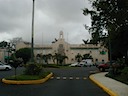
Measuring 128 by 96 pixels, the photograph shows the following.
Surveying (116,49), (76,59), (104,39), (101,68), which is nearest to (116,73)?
(104,39)

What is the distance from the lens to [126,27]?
30.4m

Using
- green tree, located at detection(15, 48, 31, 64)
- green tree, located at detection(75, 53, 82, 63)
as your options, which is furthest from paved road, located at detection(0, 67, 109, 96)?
green tree, located at detection(75, 53, 82, 63)

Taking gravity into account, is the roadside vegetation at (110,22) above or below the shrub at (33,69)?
above

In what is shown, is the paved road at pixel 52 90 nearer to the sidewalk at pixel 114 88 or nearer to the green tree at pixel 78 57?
the sidewalk at pixel 114 88

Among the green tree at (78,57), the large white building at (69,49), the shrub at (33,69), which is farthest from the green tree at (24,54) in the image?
the shrub at (33,69)

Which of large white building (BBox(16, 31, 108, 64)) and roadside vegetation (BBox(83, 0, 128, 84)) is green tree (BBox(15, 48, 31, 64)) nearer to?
large white building (BBox(16, 31, 108, 64))

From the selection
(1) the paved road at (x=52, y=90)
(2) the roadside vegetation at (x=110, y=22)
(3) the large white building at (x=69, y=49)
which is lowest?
(1) the paved road at (x=52, y=90)

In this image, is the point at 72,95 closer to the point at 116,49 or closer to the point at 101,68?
the point at 116,49

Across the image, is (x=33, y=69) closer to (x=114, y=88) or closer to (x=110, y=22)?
(x=110, y=22)

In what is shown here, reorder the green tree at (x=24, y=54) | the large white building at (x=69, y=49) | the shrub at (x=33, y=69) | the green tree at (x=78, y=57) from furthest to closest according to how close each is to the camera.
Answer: the large white building at (x=69, y=49), the green tree at (x=78, y=57), the green tree at (x=24, y=54), the shrub at (x=33, y=69)

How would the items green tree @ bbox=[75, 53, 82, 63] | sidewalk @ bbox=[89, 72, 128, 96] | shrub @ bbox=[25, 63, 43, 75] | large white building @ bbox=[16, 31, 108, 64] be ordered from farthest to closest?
large white building @ bbox=[16, 31, 108, 64]
green tree @ bbox=[75, 53, 82, 63]
shrub @ bbox=[25, 63, 43, 75]
sidewalk @ bbox=[89, 72, 128, 96]

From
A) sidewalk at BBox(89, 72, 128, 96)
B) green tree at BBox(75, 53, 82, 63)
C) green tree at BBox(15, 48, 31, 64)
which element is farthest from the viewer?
green tree at BBox(75, 53, 82, 63)

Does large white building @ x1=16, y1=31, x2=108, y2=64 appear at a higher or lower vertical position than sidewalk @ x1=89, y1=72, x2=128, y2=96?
higher

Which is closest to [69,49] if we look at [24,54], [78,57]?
[78,57]
